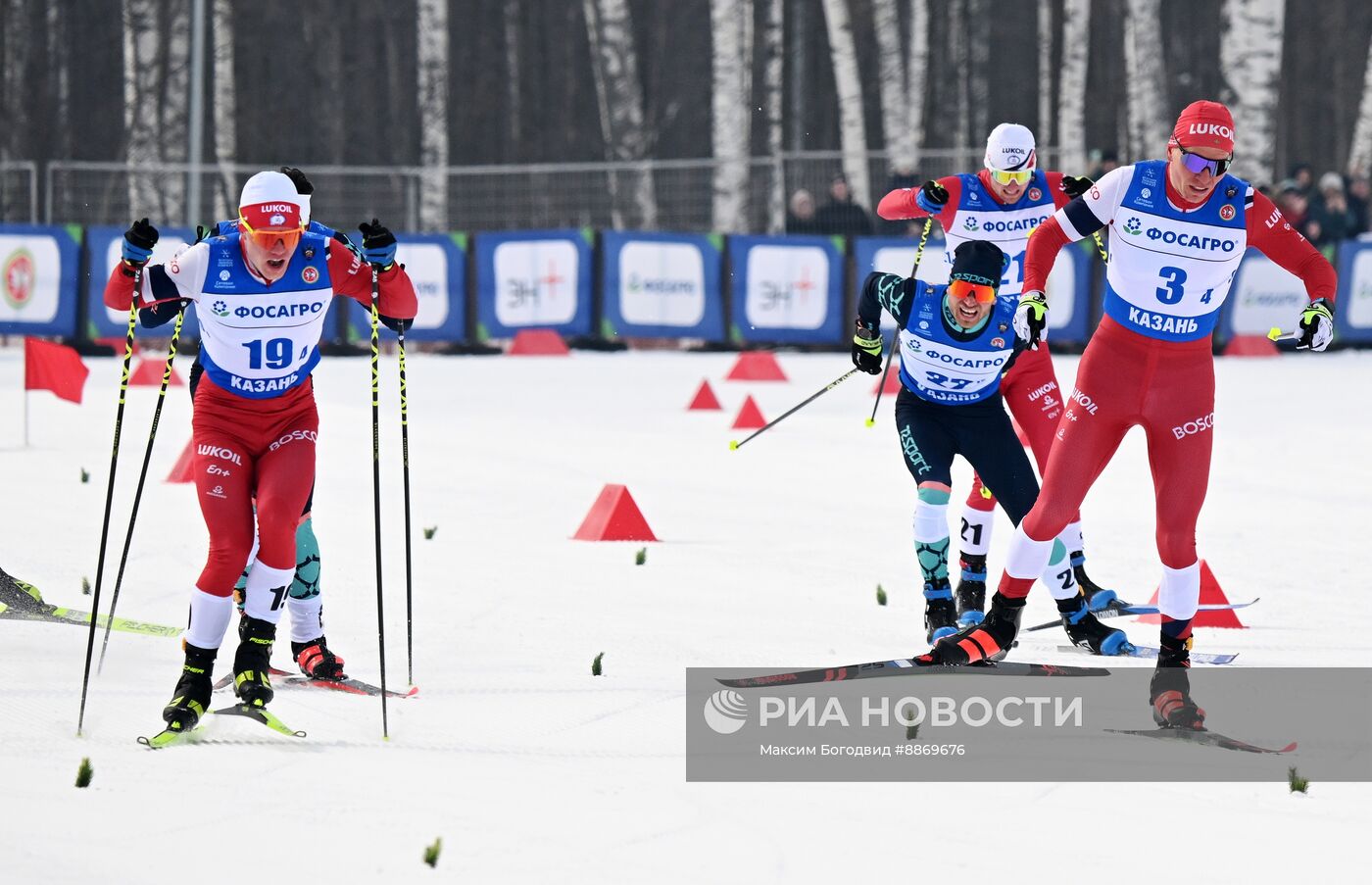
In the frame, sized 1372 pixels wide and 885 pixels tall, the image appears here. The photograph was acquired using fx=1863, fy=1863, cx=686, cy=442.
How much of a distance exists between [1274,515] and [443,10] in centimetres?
1912

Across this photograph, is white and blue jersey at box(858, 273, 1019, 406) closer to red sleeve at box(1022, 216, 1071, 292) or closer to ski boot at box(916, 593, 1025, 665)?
red sleeve at box(1022, 216, 1071, 292)

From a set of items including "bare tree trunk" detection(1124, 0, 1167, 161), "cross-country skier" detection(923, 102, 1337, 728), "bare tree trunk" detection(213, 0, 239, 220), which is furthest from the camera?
"bare tree trunk" detection(213, 0, 239, 220)

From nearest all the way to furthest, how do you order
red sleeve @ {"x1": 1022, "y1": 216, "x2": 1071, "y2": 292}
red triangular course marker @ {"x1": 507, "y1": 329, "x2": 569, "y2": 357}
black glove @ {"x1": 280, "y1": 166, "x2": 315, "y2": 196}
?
black glove @ {"x1": 280, "y1": 166, "x2": 315, "y2": 196}
red sleeve @ {"x1": 1022, "y1": 216, "x2": 1071, "y2": 292}
red triangular course marker @ {"x1": 507, "y1": 329, "x2": 569, "y2": 357}

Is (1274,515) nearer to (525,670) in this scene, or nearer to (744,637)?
(744,637)

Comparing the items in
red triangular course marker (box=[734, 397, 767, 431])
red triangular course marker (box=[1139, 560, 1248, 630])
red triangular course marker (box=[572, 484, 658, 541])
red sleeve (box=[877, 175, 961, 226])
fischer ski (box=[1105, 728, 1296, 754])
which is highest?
red sleeve (box=[877, 175, 961, 226])

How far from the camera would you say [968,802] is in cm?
532

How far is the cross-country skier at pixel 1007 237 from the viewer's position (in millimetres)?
7812

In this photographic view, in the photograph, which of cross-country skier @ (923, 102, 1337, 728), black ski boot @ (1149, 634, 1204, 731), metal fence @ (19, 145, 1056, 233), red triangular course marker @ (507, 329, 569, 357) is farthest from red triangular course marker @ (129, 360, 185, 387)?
black ski boot @ (1149, 634, 1204, 731)

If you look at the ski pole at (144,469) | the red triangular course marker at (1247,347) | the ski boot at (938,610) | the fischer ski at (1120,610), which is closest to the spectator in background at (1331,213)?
the red triangular course marker at (1247,347)

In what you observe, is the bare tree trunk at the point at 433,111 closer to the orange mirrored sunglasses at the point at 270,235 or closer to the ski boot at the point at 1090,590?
the ski boot at the point at 1090,590

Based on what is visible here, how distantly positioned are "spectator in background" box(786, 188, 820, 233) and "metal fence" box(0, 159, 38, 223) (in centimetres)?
822

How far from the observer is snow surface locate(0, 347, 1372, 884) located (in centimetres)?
486

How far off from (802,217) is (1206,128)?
47.0ft

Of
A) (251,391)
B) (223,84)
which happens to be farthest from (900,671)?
(223,84)
